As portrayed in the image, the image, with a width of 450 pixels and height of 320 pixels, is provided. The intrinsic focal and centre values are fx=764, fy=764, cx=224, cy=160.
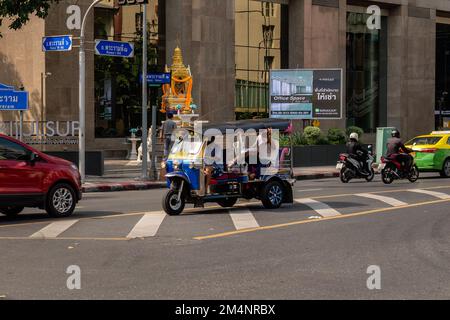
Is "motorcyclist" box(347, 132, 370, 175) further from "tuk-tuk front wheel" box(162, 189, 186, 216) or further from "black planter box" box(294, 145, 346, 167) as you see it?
"tuk-tuk front wheel" box(162, 189, 186, 216)

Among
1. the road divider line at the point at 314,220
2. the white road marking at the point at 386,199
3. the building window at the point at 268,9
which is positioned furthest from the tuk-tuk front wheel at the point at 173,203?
the building window at the point at 268,9

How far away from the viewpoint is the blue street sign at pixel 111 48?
23062 mm

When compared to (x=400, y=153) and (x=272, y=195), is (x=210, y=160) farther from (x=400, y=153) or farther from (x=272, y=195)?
(x=400, y=153)

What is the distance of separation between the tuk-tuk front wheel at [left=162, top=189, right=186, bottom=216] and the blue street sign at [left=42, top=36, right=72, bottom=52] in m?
9.26

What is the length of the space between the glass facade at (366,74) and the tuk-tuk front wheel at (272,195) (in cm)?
3505

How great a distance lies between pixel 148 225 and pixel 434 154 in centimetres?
1604

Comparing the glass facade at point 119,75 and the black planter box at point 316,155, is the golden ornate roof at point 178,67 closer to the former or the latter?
the glass facade at point 119,75

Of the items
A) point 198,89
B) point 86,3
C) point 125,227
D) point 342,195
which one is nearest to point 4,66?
point 86,3

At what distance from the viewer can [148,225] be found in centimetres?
1323

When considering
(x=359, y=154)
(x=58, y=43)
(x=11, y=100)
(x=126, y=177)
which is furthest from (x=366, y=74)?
(x=58, y=43)

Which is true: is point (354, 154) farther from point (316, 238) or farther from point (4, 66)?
point (4, 66)

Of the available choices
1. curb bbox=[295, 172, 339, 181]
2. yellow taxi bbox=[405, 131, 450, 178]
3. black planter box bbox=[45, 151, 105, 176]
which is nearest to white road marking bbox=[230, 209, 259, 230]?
black planter box bbox=[45, 151, 105, 176]

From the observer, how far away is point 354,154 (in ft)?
80.5

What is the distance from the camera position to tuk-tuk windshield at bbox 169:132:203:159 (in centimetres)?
1506
